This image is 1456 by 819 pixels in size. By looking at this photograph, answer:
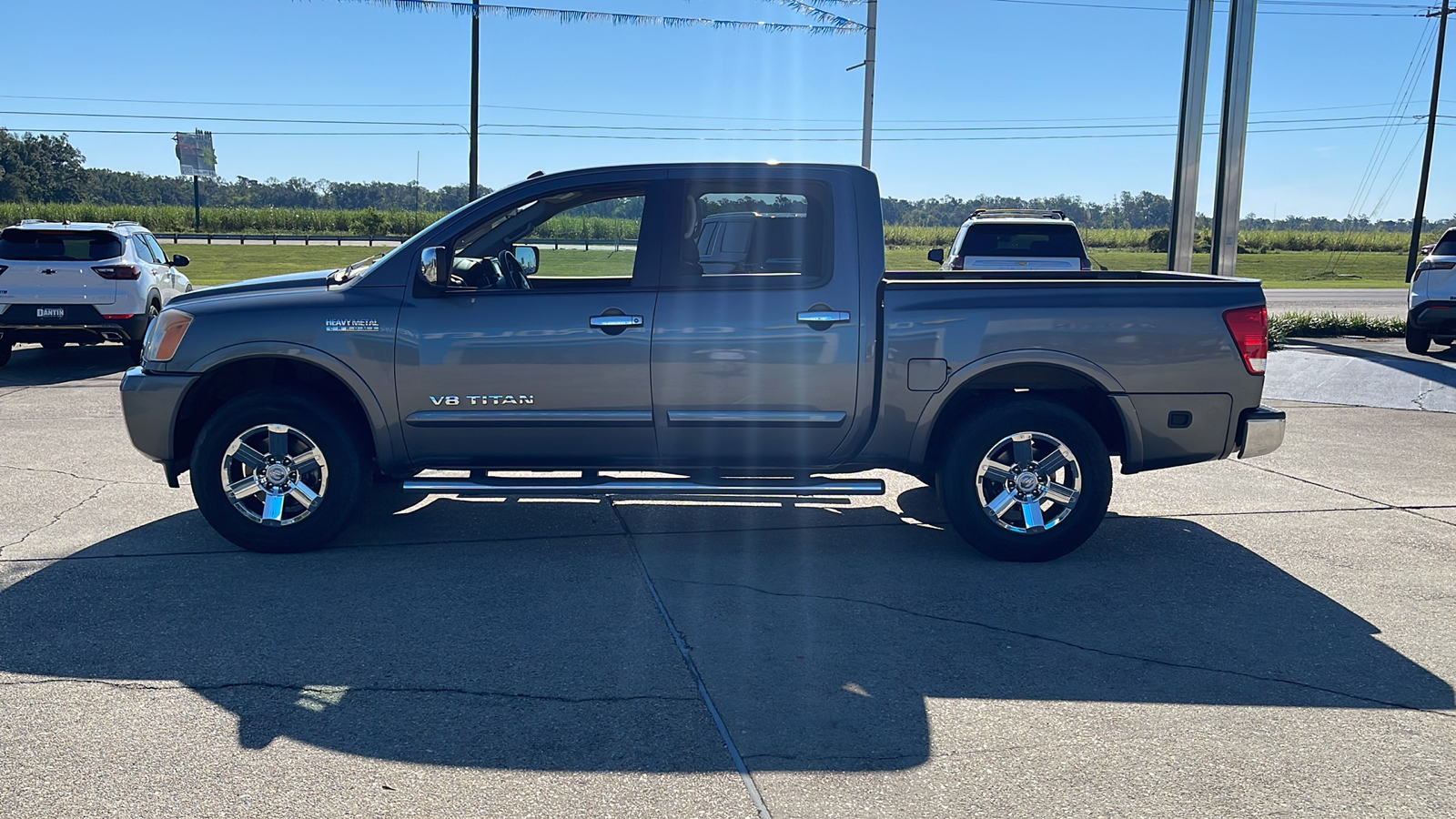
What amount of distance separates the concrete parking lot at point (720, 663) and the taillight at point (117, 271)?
23.0 ft

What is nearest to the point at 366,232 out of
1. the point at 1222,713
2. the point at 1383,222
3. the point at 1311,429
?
the point at 1311,429

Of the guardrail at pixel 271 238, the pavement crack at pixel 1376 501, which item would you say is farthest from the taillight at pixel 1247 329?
the guardrail at pixel 271 238

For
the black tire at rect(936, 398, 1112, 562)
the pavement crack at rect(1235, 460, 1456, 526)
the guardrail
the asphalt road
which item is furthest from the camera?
the guardrail

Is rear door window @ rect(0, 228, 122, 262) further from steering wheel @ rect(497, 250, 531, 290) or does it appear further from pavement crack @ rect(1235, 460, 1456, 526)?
pavement crack @ rect(1235, 460, 1456, 526)

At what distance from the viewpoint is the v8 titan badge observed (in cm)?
600

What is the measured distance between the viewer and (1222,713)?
4.22 meters

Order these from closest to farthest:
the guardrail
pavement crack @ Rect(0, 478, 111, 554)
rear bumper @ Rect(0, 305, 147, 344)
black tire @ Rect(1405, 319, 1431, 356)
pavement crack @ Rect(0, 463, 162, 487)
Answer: pavement crack @ Rect(0, 478, 111, 554), pavement crack @ Rect(0, 463, 162, 487), rear bumper @ Rect(0, 305, 147, 344), black tire @ Rect(1405, 319, 1431, 356), the guardrail

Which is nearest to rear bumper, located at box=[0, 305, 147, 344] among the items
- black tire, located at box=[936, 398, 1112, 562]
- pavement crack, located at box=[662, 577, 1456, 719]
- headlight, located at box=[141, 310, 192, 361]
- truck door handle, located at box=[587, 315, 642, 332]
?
headlight, located at box=[141, 310, 192, 361]

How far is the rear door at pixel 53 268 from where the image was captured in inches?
527

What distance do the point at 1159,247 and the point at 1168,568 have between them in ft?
180

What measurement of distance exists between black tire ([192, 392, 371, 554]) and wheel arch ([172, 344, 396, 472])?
15 cm

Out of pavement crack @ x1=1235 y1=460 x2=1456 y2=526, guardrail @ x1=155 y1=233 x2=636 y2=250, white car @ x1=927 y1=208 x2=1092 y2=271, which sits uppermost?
guardrail @ x1=155 y1=233 x2=636 y2=250

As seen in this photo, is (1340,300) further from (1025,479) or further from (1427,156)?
(1025,479)

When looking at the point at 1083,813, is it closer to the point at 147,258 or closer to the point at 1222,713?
the point at 1222,713
